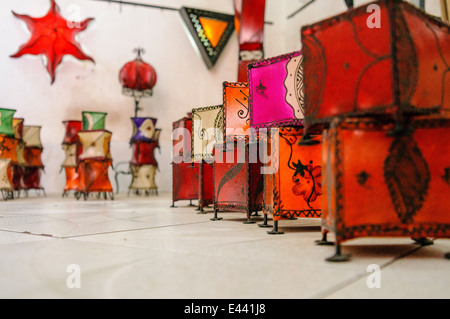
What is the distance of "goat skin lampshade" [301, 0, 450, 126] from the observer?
1.05 meters

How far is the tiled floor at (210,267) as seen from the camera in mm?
793

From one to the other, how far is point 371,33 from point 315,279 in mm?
707

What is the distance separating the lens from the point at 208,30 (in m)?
6.46

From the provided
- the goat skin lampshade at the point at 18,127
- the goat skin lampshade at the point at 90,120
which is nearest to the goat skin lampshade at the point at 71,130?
the goat skin lampshade at the point at 90,120

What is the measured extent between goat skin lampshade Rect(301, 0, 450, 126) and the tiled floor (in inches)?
17.1

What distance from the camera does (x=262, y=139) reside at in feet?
6.23

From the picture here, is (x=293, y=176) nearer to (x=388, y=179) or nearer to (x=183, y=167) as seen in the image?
(x=388, y=179)

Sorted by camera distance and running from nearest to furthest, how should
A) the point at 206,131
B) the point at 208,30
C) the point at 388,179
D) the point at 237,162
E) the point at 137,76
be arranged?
the point at 388,179 → the point at 237,162 → the point at 206,131 → the point at 137,76 → the point at 208,30

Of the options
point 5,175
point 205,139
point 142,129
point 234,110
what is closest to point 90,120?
point 142,129

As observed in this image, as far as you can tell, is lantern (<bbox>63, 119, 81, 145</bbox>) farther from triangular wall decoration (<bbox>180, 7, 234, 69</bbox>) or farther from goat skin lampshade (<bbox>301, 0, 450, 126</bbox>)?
goat skin lampshade (<bbox>301, 0, 450, 126</bbox>)

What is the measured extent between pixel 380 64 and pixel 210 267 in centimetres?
73

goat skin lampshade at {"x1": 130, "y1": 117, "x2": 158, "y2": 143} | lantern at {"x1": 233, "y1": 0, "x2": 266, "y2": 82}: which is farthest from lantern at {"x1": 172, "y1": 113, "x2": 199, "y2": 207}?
lantern at {"x1": 233, "y1": 0, "x2": 266, "y2": 82}
